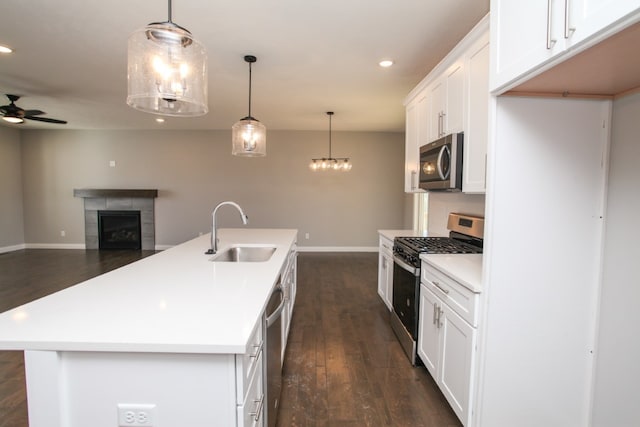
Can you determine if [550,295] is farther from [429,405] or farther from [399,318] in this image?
[399,318]

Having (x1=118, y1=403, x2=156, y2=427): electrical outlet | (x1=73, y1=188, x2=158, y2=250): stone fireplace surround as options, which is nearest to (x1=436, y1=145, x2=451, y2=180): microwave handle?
(x1=118, y1=403, x2=156, y2=427): electrical outlet

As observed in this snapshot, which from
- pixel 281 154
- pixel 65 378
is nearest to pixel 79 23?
pixel 65 378

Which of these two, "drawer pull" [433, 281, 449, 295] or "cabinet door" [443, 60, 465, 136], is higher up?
"cabinet door" [443, 60, 465, 136]

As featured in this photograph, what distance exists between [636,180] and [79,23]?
3.70 meters

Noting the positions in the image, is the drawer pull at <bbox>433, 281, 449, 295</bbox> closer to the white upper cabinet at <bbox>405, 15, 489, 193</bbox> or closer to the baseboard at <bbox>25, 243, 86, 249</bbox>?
the white upper cabinet at <bbox>405, 15, 489, 193</bbox>

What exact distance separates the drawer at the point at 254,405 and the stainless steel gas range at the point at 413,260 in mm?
1388

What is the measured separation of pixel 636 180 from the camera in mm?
1326

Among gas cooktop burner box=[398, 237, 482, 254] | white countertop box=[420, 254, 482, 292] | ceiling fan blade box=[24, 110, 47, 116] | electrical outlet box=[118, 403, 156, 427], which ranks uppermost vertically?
ceiling fan blade box=[24, 110, 47, 116]

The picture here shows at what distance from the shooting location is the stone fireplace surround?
6605 millimetres

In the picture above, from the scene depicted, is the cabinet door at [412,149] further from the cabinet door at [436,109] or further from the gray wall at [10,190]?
the gray wall at [10,190]

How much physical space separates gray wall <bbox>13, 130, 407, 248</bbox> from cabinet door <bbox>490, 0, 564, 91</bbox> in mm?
5347

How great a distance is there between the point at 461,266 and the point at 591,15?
53.2 inches

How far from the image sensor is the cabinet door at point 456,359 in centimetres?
159

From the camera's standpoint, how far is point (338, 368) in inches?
92.0
